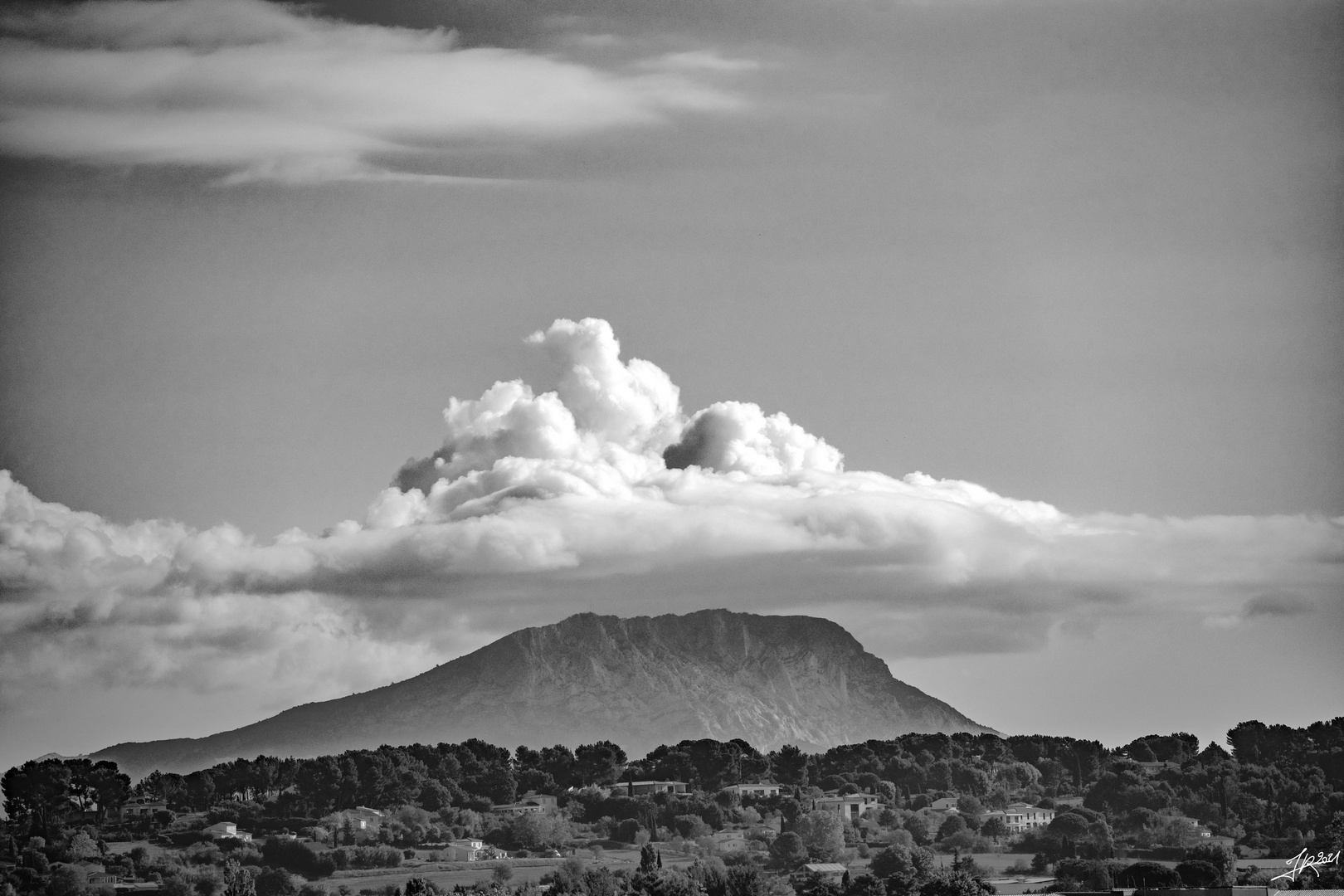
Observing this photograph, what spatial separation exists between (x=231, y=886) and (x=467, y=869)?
1875 cm

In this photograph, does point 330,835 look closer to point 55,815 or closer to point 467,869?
point 467,869

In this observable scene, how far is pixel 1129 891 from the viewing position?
4368 inches

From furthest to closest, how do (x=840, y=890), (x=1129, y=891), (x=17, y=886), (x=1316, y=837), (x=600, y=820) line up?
(x=600, y=820) < (x=1316, y=837) < (x=17, y=886) < (x=840, y=890) < (x=1129, y=891)

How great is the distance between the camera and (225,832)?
180 m

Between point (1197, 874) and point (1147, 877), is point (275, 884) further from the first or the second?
point (1197, 874)

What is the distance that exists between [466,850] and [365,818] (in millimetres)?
20289

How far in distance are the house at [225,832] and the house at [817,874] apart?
51741 mm

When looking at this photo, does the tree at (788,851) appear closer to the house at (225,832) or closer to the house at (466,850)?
the house at (466,850)

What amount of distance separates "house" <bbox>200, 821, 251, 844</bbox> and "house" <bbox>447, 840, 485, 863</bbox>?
61.1 feet

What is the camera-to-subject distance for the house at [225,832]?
176375mm

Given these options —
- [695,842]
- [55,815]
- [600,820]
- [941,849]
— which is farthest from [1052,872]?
[55,815]
